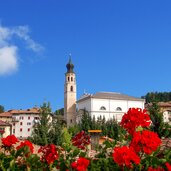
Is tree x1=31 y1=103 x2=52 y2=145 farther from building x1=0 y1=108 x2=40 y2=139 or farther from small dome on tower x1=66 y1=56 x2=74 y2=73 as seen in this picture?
small dome on tower x1=66 y1=56 x2=74 y2=73

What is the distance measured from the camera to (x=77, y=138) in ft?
19.3

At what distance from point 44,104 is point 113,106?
48.0m

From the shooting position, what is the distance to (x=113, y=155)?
3.53m

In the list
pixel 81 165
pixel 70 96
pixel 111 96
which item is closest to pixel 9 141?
pixel 81 165

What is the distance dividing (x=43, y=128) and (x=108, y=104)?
4824 centimetres

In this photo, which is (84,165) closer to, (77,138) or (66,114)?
(77,138)

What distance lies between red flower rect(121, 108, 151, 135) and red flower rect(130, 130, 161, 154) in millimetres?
506

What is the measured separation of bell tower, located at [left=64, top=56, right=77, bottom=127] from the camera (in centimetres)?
8600

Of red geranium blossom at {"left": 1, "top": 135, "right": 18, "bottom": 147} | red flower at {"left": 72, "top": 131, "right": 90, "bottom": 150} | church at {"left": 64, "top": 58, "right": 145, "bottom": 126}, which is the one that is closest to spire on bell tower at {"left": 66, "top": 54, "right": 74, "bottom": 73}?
church at {"left": 64, "top": 58, "right": 145, "bottom": 126}

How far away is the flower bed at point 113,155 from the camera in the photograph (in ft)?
11.8

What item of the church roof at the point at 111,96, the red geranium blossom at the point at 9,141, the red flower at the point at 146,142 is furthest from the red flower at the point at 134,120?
the church roof at the point at 111,96

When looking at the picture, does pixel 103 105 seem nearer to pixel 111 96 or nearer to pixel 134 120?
pixel 111 96

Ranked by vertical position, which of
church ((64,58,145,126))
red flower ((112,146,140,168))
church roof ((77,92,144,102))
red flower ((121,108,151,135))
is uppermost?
church roof ((77,92,144,102))

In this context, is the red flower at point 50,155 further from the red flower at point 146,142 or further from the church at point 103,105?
the church at point 103,105
